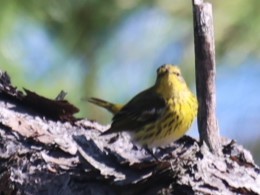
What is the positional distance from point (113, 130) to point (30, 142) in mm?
214

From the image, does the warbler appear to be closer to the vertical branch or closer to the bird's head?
the bird's head

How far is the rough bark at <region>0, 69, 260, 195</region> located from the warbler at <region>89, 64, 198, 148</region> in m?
0.56

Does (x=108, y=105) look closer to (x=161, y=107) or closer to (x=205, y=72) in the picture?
(x=161, y=107)

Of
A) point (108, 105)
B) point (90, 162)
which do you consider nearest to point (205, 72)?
point (90, 162)

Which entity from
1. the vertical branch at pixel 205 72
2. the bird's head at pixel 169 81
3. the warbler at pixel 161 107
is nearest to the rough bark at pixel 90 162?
the vertical branch at pixel 205 72

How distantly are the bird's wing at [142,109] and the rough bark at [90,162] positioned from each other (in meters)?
0.58

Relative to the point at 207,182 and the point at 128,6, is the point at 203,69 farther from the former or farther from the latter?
the point at 128,6

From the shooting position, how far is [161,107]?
2184mm

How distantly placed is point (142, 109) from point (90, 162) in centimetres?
98

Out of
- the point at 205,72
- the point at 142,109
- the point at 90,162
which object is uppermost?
the point at 142,109

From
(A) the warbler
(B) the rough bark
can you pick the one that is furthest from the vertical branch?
(A) the warbler

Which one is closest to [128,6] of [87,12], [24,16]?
[87,12]

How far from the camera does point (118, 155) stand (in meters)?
1.23

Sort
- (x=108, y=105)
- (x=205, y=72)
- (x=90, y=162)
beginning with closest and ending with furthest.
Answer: (x=90, y=162) < (x=205, y=72) < (x=108, y=105)
